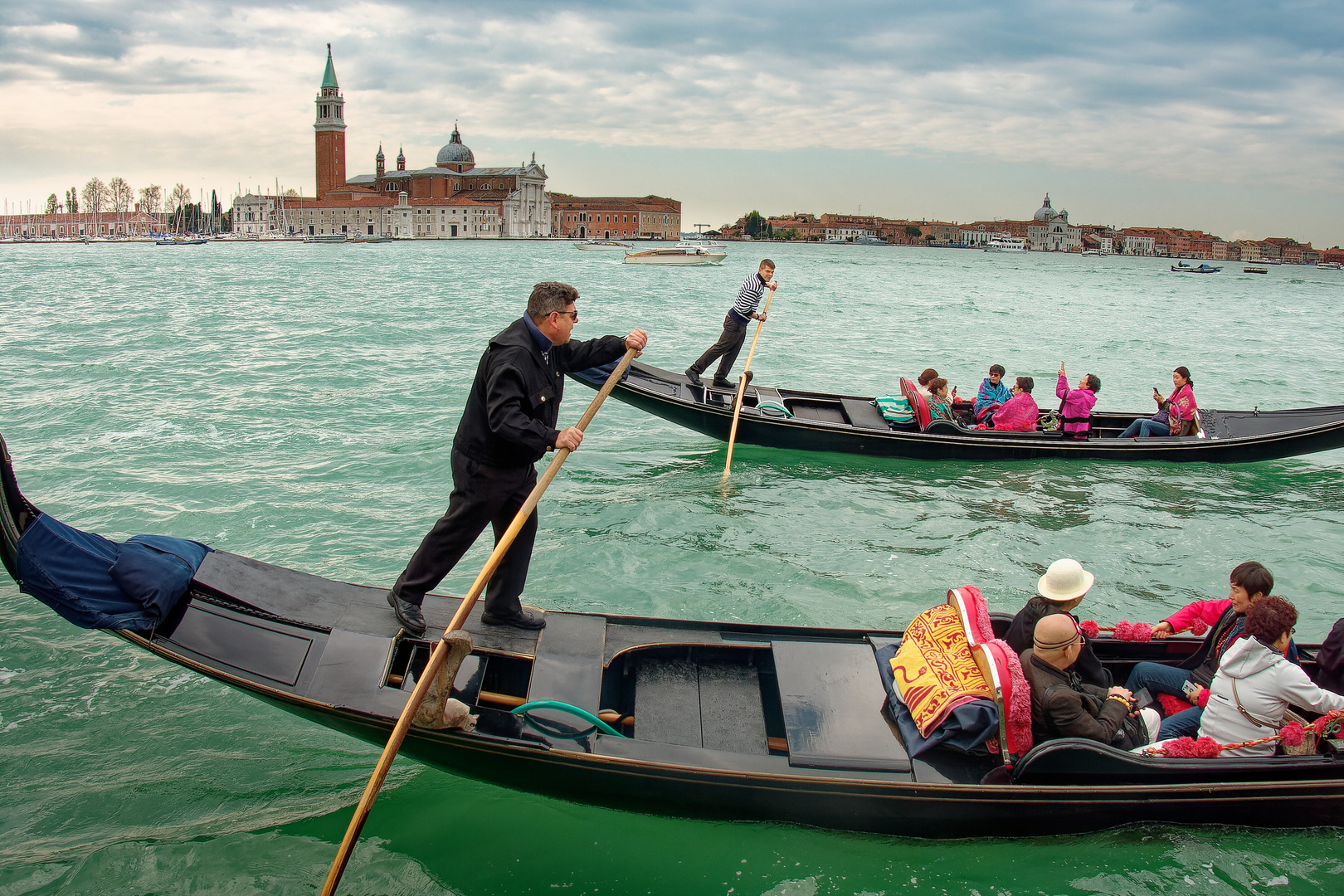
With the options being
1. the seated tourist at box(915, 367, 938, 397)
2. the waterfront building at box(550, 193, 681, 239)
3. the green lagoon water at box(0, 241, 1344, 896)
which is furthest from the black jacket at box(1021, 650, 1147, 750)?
the waterfront building at box(550, 193, 681, 239)

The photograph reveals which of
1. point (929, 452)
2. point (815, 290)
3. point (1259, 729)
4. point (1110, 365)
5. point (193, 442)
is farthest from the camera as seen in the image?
point (815, 290)

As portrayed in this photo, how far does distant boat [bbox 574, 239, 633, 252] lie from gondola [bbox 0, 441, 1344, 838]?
8905cm

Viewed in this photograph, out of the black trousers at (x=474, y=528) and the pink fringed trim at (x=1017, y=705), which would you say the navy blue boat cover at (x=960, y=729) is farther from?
the black trousers at (x=474, y=528)

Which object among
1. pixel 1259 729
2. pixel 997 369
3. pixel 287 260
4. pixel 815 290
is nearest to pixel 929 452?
pixel 997 369

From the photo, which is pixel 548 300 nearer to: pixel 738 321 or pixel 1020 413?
pixel 738 321

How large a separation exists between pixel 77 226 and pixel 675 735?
130524mm

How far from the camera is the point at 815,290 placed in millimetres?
40594

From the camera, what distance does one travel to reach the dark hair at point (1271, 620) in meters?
3.07

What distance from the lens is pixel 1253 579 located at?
340cm

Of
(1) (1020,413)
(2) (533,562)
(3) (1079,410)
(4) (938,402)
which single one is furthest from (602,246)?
(2) (533,562)

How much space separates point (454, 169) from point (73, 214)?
4779cm

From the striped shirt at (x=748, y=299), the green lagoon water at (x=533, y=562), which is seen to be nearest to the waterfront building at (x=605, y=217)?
the green lagoon water at (x=533, y=562)

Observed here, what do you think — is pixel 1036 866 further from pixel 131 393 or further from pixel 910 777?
pixel 131 393

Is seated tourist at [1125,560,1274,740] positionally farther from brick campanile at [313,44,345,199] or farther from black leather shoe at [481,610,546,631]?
brick campanile at [313,44,345,199]
